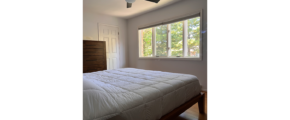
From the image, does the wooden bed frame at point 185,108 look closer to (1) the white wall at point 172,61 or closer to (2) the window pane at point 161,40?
(1) the white wall at point 172,61

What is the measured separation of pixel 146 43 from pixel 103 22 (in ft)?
5.26

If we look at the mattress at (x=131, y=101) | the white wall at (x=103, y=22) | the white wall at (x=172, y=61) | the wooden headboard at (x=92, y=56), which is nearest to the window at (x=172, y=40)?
the white wall at (x=172, y=61)

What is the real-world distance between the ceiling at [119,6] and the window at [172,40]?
599 mm

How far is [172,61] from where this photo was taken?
148 inches

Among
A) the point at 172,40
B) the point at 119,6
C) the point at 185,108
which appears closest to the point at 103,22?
the point at 119,6

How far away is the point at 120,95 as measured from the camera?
3.95 ft

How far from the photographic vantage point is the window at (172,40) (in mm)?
3303

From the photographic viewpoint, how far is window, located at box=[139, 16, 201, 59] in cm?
330

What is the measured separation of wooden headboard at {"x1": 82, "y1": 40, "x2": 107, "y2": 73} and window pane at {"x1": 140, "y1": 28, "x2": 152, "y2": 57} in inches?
54.7
